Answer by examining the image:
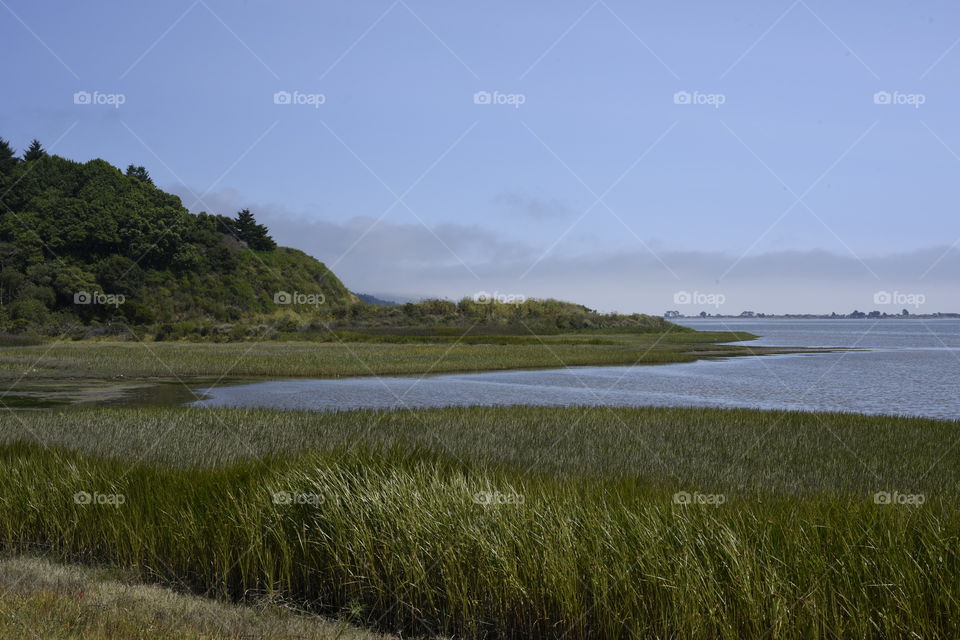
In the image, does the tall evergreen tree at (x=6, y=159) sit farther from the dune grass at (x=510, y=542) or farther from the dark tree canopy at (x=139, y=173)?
the dune grass at (x=510, y=542)

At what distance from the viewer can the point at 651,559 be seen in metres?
5.95

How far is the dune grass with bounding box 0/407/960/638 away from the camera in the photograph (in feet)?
18.4

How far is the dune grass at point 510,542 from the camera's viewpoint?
560cm

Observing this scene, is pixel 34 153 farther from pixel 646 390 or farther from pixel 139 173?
pixel 646 390

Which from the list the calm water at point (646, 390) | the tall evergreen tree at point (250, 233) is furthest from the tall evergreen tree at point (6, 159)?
the calm water at point (646, 390)

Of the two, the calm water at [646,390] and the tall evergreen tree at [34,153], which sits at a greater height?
the tall evergreen tree at [34,153]

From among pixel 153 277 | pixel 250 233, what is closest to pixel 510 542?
pixel 153 277

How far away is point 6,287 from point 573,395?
64.5 m

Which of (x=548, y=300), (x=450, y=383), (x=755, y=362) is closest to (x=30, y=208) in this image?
(x=548, y=300)

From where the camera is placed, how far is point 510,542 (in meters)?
6.53

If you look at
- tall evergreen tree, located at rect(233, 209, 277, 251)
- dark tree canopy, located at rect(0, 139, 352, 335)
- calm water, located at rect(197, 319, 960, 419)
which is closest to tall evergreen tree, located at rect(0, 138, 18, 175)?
dark tree canopy, located at rect(0, 139, 352, 335)

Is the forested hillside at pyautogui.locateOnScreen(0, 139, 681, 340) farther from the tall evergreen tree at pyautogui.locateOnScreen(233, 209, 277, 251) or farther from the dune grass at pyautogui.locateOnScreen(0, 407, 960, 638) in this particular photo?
the dune grass at pyautogui.locateOnScreen(0, 407, 960, 638)

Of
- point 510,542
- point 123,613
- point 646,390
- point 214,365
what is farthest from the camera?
point 214,365

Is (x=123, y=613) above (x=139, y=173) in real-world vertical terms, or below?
below
